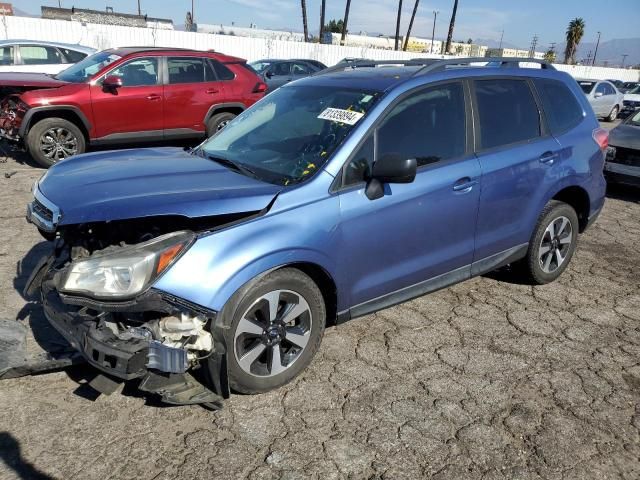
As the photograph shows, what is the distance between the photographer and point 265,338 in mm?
3010

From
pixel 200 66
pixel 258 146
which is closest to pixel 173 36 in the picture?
pixel 200 66

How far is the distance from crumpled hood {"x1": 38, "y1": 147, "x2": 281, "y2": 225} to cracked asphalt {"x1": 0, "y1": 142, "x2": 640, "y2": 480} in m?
1.08

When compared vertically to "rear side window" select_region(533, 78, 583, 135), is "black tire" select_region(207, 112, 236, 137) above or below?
below

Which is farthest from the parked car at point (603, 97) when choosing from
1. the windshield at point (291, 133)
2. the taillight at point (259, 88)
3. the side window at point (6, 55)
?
the windshield at point (291, 133)

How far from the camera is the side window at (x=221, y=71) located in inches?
368

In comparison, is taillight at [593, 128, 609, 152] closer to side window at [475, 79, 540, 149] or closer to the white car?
side window at [475, 79, 540, 149]

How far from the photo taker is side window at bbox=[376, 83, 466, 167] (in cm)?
346

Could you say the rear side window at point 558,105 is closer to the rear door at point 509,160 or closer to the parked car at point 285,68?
the rear door at point 509,160

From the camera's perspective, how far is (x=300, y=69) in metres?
17.6

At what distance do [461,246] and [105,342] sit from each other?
7.94 ft

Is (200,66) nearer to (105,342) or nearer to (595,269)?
(595,269)

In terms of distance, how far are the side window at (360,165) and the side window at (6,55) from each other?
37.3ft

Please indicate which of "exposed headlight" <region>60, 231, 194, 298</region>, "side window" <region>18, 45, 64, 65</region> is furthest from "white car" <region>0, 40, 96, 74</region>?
"exposed headlight" <region>60, 231, 194, 298</region>

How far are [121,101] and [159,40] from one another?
56.4 ft
